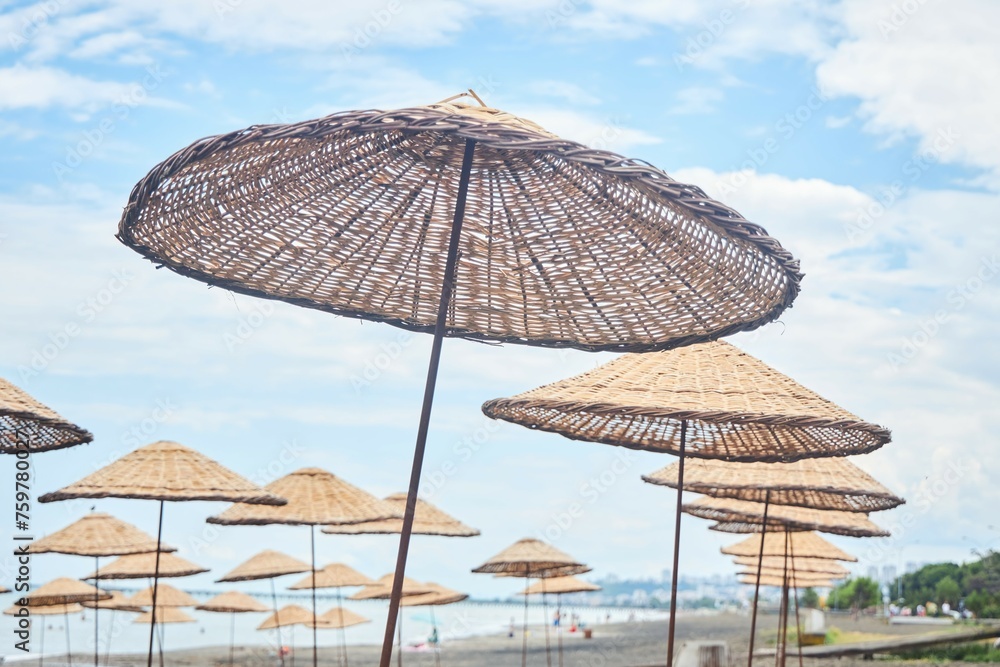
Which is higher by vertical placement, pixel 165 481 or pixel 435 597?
pixel 165 481

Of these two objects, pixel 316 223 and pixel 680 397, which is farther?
pixel 680 397

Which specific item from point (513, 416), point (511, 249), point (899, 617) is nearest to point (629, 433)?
point (513, 416)

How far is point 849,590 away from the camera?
140 ft

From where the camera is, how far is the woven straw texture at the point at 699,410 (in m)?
3.54

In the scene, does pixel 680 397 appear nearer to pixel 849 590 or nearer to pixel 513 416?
pixel 513 416

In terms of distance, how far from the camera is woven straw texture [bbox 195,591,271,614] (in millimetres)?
20297

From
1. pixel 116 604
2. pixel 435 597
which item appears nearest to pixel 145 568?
pixel 435 597

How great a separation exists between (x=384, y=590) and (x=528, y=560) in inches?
89.4

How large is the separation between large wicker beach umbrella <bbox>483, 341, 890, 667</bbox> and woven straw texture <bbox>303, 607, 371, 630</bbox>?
14561 millimetres

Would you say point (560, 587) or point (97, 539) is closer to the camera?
point (97, 539)

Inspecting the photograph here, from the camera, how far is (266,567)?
48.2 ft

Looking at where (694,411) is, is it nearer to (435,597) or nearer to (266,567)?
(266,567)

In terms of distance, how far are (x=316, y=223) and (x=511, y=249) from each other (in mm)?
539

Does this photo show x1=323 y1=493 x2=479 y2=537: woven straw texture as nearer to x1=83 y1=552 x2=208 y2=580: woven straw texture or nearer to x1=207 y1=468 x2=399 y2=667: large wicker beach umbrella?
x1=207 y1=468 x2=399 y2=667: large wicker beach umbrella
